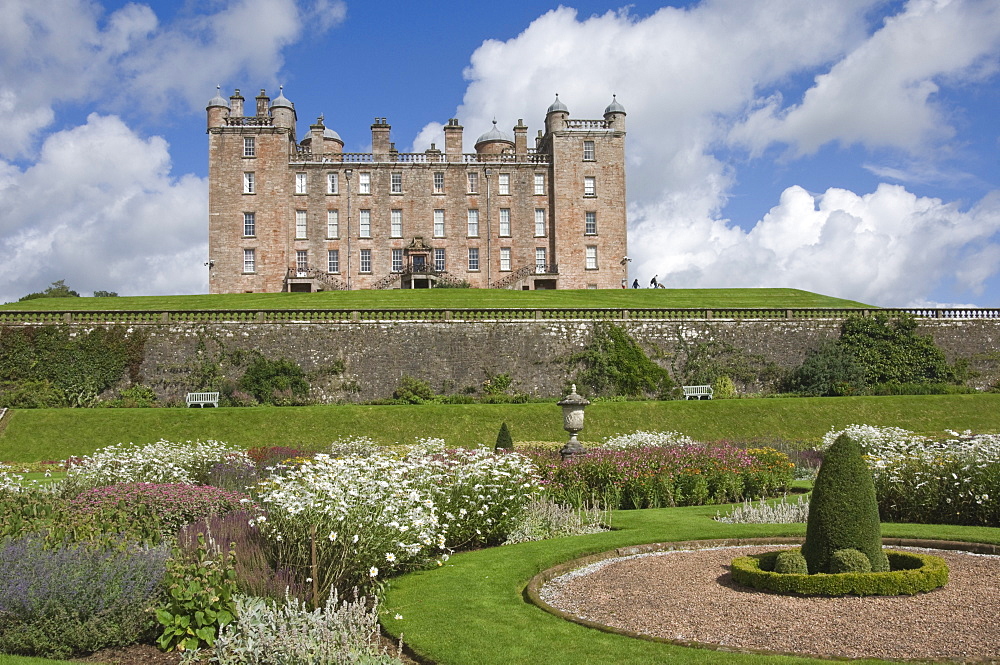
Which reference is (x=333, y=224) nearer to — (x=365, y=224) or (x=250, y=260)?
(x=365, y=224)

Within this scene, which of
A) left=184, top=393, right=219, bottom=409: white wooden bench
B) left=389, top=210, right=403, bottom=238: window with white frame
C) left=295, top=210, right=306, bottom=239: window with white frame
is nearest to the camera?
left=184, top=393, right=219, bottom=409: white wooden bench

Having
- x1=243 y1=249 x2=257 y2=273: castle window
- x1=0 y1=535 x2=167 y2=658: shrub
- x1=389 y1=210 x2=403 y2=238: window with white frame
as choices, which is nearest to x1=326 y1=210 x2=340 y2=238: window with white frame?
x1=389 y1=210 x2=403 y2=238: window with white frame

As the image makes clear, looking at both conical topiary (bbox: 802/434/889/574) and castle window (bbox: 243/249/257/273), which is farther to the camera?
castle window (bbox: 243/249/257/273)

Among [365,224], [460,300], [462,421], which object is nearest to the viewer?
[462,421]

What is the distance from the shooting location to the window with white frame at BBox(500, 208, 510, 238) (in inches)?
2002

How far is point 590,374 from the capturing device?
1276 inches

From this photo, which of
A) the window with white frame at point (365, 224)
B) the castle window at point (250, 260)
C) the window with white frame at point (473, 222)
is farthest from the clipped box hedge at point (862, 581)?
the castle window at point (250, 260)

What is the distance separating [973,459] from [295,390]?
932 inches

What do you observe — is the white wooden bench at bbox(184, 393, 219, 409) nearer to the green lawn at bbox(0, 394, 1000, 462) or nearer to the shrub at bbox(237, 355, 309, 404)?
the shrub at bbox(237, 355, 309, 404)

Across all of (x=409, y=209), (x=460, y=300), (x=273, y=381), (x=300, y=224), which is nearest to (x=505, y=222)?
(x=409, y=209)

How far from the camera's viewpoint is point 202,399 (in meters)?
30.1

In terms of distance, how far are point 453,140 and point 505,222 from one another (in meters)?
5.94

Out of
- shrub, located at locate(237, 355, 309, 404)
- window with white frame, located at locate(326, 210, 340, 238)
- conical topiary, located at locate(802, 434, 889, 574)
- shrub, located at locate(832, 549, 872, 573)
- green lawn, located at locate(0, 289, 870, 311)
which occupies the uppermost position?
window with white frame, located at locate(326, 210, 340, 238)

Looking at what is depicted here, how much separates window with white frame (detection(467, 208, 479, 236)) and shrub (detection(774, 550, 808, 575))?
43.1m
